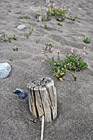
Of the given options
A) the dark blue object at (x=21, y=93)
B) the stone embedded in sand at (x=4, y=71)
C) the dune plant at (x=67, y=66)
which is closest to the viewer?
the dark blue object at (x=21, y=93)

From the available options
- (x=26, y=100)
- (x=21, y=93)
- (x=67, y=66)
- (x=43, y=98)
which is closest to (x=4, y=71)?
(x=21, y=93)

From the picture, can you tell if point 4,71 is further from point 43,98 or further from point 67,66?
point 67,66

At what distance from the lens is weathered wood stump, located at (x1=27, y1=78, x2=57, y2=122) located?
6.18 feet

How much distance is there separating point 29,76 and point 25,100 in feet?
2.25

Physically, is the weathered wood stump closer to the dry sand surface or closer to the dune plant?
the dry sand surface

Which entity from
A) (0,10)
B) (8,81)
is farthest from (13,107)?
(0,10)

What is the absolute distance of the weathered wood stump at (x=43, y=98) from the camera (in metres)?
1.88

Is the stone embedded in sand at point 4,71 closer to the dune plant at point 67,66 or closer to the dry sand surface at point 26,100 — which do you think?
the dry sand surface at point 26,100

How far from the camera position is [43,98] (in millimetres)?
1941

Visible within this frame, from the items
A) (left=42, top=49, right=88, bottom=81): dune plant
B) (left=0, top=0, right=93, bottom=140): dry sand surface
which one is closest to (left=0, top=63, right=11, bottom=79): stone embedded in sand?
(left=0, top=0, right=93, bottom=140): dry sand surface

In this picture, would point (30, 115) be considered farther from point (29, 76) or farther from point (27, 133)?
point (29, 76)

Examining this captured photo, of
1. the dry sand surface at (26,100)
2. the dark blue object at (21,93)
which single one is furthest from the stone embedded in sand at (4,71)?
the dark blue object at (21,93)

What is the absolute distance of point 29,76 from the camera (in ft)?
9.77

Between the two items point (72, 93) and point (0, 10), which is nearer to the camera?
point (72, 93)
